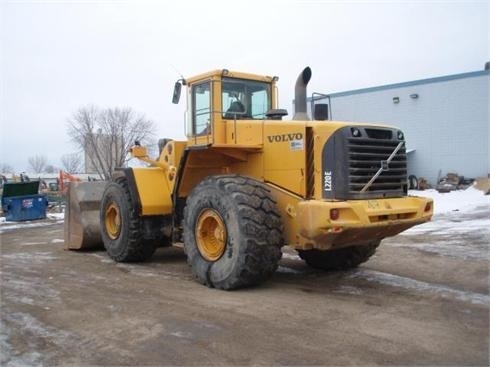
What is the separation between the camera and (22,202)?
21.4m

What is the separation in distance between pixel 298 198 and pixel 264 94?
2.48m

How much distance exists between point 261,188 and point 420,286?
2440 mm

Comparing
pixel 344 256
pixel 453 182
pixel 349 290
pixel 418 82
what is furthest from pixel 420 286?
pixel 418 82

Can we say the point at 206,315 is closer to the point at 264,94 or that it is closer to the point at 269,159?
the point at 269,159

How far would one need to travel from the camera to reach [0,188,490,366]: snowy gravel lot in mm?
4641

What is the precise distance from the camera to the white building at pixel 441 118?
2709cm

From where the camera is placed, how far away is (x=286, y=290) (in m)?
6.98

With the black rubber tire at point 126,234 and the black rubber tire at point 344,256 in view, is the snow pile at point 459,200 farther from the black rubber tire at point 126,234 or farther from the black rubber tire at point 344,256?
the black rubber tire at point 126,234

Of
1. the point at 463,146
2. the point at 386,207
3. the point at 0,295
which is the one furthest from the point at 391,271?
the point at 463,146

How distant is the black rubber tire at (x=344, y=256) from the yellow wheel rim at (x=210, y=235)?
1.86m

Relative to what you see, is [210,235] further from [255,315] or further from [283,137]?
[255,315]

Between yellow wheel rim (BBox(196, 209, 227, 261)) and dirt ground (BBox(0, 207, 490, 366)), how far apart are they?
0.50 m

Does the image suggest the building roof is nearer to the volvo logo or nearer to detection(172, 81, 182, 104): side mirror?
detection(172, 81, 182, 104): side mirror

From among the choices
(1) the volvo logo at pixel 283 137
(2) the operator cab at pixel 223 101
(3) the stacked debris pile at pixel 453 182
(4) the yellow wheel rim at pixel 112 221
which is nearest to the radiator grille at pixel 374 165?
(1) the volvo logo at pixel 283 137
